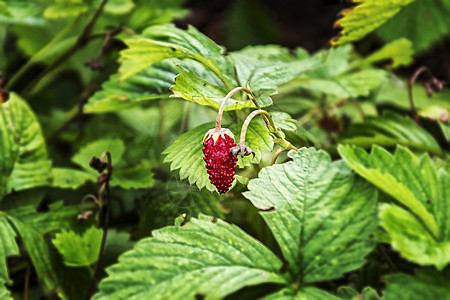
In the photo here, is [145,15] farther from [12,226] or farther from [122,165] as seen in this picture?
[12,226]

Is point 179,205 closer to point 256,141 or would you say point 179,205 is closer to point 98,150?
point 256,141

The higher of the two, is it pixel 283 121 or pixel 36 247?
pixel 283 121

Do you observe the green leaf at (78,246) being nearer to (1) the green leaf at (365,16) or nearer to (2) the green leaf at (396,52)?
(1) the green leaf at (365,16)

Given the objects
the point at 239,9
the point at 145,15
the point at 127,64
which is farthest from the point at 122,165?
the point at 239,9

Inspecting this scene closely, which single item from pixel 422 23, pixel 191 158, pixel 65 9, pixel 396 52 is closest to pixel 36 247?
pixel 191 158

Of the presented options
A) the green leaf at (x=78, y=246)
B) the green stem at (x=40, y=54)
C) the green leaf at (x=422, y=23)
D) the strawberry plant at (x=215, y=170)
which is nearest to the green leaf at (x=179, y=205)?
the strawberry plant at (x=215, y=170)

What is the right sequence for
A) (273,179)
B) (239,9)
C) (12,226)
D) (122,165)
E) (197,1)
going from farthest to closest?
Answer: (197,1), (239,9), (122,165), (12,226), (273,179)
